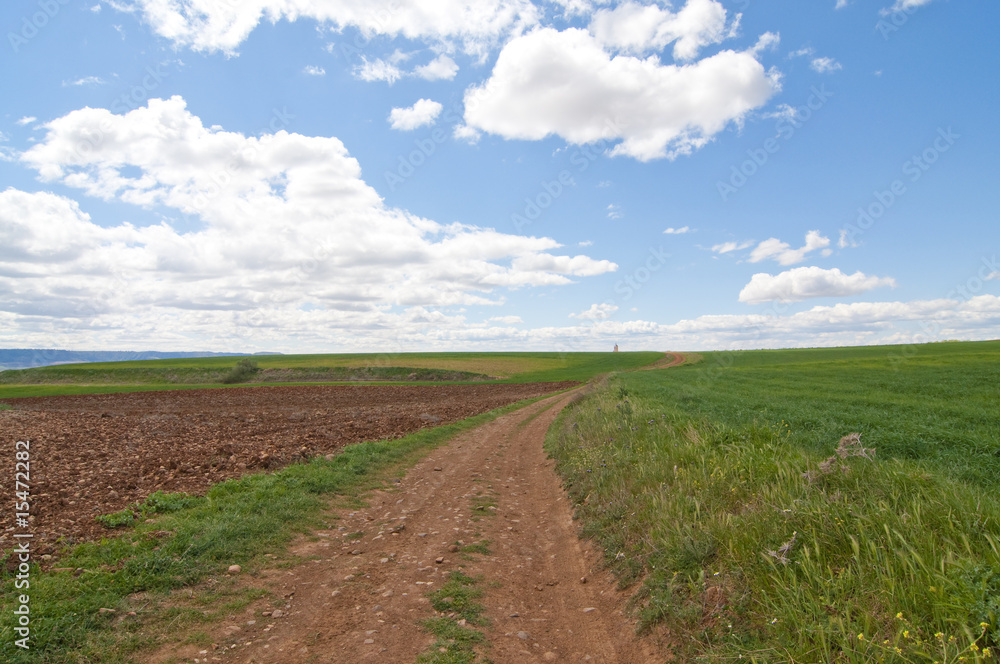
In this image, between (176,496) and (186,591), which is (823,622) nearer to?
(186,591)

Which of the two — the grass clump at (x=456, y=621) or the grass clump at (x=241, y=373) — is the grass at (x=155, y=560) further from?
the grass clump at (x=241, y=373)

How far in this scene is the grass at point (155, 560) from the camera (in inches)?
192

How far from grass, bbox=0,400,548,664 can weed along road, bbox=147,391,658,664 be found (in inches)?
21.5

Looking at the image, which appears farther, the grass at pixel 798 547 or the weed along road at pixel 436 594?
the weed along road at pixel 436 594

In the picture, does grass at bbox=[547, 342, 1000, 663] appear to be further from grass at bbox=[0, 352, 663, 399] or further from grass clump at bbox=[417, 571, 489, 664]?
grass at bbox=[0, 352, 663, 399]

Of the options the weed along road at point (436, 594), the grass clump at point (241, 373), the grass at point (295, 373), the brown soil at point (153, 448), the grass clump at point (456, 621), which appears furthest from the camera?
the grass at point (295, 373)

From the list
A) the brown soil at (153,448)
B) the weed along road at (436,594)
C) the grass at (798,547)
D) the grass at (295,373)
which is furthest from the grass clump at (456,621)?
the grass at (295,373)

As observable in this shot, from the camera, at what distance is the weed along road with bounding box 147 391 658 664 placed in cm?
504

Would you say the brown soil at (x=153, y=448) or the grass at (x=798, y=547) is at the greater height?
the grass at (x=798, y=547)

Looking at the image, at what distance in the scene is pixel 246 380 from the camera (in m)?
69.1

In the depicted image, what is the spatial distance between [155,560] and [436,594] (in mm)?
3791

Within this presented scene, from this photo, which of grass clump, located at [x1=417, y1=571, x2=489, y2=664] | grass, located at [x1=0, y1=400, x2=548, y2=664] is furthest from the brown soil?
grass clump, located at [x1=417, y1=571, x2=489, y2=664]

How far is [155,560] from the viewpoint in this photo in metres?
6.50

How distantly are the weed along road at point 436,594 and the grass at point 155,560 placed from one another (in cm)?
55
